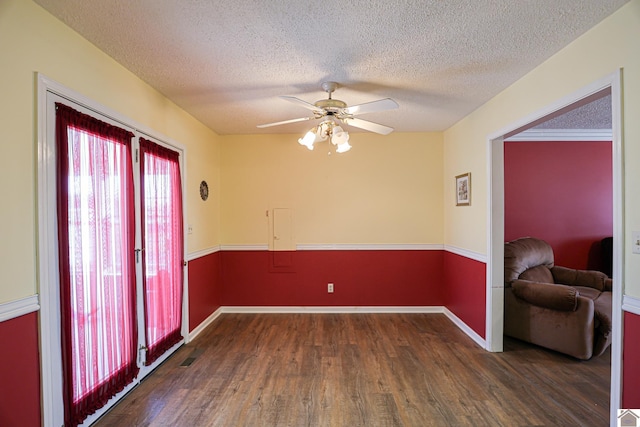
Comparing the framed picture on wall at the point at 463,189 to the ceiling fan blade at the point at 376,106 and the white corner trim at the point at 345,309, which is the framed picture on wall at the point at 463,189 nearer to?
the white corner trim at the point at 345,309

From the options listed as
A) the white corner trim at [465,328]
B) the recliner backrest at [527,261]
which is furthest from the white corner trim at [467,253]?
the white corner trim at [465,328]

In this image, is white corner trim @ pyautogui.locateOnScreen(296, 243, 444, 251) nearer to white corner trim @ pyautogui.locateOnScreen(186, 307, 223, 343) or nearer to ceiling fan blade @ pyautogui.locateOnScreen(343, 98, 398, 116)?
white corner trim @ pyautogui.locateOnScreen(186, 307, 223, 343)

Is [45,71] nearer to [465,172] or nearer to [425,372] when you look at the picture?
[425,372]

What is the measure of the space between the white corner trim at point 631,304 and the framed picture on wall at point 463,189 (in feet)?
6.12

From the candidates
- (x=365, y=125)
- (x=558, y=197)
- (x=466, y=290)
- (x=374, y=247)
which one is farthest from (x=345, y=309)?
(x=558, y=197)

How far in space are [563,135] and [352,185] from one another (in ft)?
10.4

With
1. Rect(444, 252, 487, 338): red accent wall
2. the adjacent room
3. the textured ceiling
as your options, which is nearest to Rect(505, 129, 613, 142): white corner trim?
the adjacent room

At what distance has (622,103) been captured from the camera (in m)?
1.64

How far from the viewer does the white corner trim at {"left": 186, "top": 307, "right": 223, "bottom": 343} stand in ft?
10.8

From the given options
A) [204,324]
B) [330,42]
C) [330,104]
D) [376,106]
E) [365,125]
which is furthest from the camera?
[204,324]

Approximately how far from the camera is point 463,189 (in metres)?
3.54

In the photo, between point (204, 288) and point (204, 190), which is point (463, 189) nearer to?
point (204, 190)

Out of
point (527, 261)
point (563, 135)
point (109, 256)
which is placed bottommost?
point (527, 261)

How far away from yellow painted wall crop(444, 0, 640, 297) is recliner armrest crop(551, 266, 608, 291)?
139 centimetres
